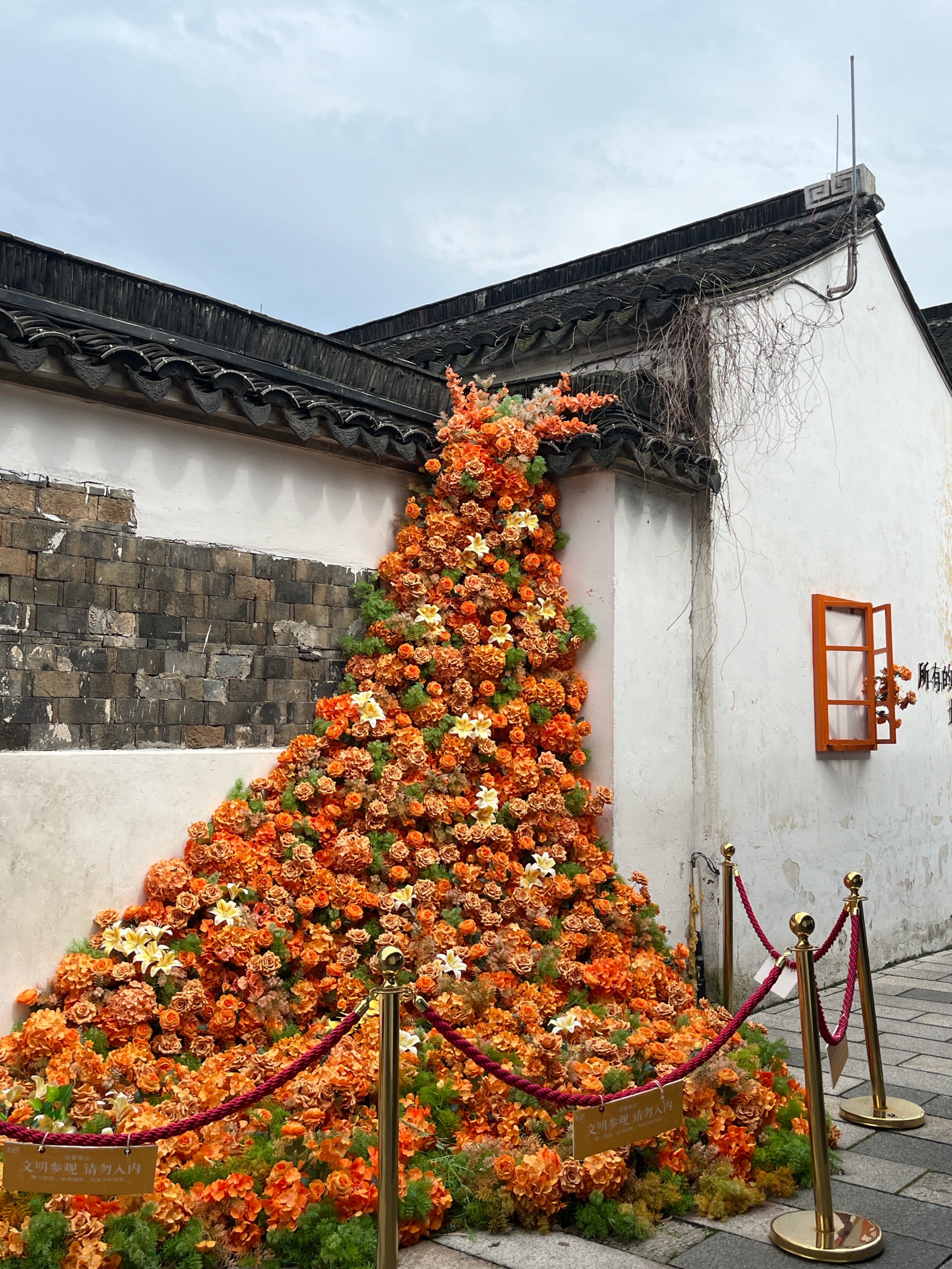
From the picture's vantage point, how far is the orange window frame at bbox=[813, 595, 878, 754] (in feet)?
26.4

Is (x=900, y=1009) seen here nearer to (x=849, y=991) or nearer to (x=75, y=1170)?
(x=849, y=991)

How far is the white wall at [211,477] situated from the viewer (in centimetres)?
487

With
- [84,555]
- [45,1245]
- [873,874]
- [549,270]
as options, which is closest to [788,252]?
[549,270]

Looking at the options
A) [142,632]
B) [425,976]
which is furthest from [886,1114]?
[142,632]

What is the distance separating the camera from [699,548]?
7086 mm

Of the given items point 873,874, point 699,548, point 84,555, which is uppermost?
point 699,548

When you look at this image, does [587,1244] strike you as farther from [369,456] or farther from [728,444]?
[728,444]

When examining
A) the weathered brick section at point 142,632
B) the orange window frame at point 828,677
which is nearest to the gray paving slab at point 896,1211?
the weathered brick section at point 142,632

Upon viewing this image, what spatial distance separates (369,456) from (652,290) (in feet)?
8.21

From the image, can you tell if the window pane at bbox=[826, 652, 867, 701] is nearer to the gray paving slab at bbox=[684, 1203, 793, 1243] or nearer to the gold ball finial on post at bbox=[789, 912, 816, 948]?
the gold ball finial on post at bbox=[789, 912, 816, 948]

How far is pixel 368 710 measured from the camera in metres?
5.84

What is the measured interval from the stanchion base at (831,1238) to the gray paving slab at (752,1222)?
4cm

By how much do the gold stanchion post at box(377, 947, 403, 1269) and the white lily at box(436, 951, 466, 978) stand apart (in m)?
1.87

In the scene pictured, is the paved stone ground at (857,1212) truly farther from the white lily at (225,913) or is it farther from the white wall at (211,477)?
the white wall at (211,477)
